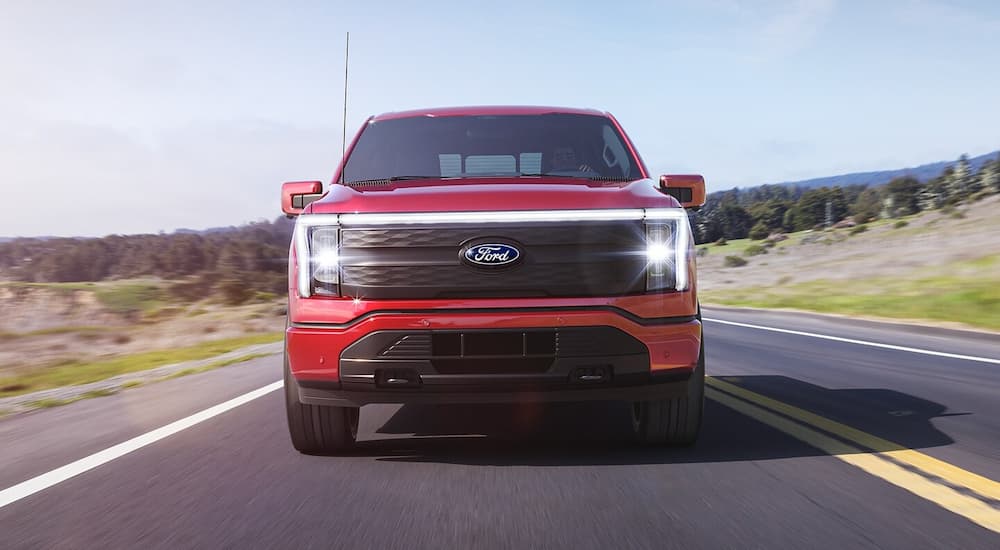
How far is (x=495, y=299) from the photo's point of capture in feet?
13.6

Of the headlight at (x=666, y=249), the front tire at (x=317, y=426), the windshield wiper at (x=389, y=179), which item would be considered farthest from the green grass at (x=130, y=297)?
the headlight at (x=666, y=249)

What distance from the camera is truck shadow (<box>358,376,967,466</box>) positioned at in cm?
458

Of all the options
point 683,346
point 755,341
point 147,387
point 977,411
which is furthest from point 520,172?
point 755,341

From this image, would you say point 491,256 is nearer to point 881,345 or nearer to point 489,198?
point 489,198

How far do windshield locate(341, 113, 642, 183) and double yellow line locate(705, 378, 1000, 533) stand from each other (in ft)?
5.91

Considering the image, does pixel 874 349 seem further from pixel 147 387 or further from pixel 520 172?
pixel 147 387

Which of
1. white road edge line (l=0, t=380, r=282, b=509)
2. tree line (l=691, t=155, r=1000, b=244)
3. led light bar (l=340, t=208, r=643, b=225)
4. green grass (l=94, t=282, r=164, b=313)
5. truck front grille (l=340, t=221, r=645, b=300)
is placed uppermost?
tree line (l=691, t=155, r=1000, b=244)

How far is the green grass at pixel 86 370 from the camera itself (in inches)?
433

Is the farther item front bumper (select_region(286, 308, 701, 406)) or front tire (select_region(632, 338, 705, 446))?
front tire (select_region(632, 338, 705, 446))

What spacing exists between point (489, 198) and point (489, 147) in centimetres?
180

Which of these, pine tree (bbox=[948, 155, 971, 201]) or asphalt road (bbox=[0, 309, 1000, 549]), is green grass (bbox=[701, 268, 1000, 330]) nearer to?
asphalt road (bbox=[0, 309, 1000, 549])

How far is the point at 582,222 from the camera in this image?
4.27 metres

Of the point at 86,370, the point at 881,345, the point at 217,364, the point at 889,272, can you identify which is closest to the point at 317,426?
the point at 217,364

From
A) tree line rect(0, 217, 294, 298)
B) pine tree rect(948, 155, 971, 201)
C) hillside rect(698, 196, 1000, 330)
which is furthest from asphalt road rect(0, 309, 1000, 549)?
pine tree rect(948, 155, 971, 201)
